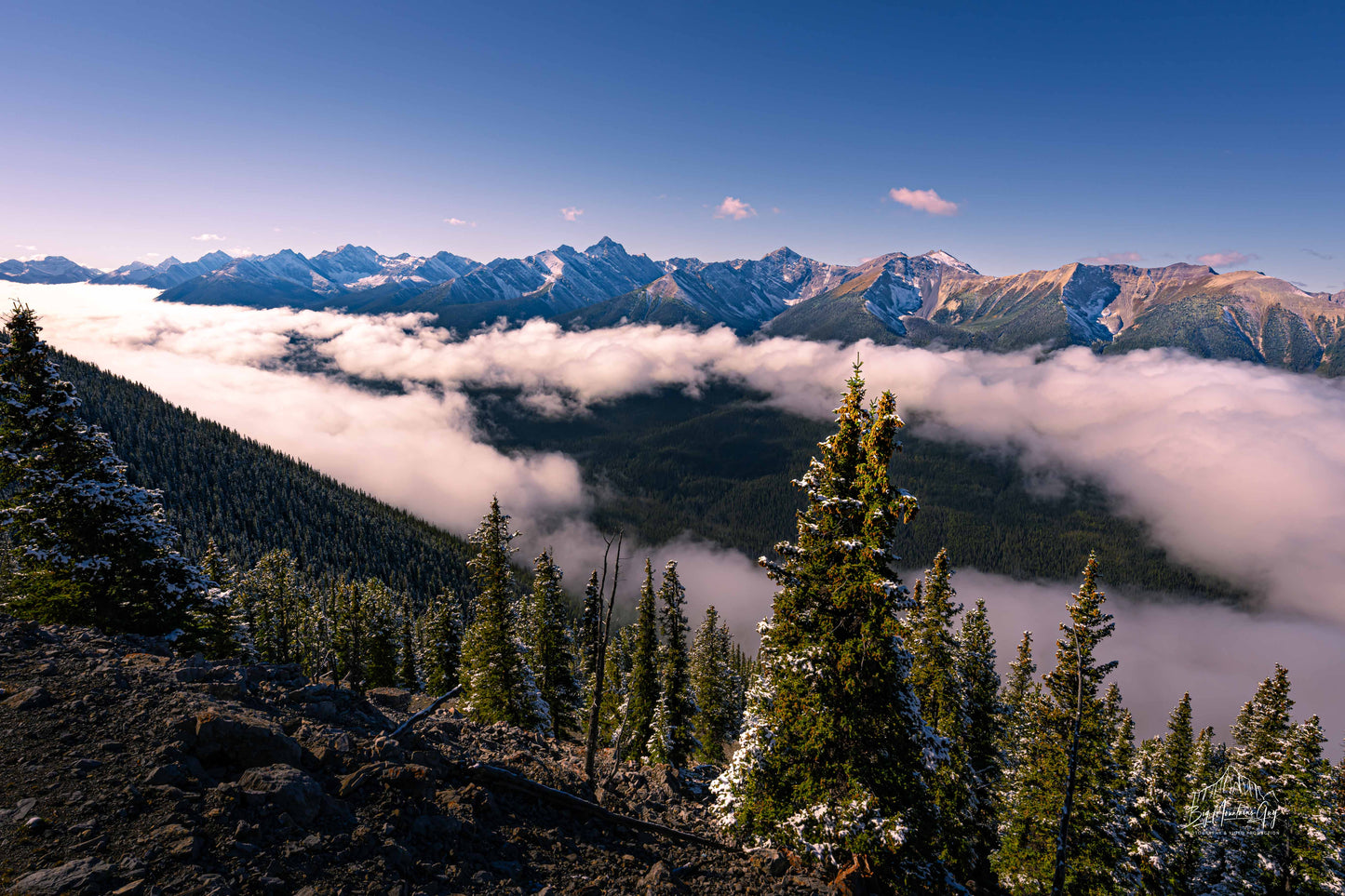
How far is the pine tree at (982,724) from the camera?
27750 mm

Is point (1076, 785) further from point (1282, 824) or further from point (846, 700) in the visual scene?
point (846, 700)

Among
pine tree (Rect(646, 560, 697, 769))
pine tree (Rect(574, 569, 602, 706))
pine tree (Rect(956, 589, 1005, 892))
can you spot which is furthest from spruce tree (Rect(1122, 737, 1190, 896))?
pine tree (Rect(574, 569, 602, 706))

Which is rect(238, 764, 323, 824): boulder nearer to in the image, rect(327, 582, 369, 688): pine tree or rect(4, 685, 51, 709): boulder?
rect(4, 685, 51, 709): boulder

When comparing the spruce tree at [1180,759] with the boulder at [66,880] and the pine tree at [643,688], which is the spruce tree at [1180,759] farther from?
the boulder at [66,880]

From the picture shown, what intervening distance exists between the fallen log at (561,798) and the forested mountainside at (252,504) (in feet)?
493

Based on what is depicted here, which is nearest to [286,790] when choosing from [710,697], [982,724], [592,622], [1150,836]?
[592,622]

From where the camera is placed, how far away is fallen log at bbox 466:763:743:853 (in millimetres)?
12172

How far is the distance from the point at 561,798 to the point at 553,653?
1184 inches

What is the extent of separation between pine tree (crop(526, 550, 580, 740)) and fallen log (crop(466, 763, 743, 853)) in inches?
1067

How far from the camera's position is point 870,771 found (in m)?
14.5

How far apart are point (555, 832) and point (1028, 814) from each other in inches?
891

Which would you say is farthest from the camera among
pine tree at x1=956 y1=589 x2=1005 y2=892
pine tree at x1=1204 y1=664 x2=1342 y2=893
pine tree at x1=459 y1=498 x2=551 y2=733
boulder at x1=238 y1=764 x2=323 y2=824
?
pine tree at x1=459 y1=498 x2=551 y2=733

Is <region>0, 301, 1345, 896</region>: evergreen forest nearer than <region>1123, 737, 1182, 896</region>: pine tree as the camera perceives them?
Yes

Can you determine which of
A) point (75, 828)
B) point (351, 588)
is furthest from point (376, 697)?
point (351, 588)
